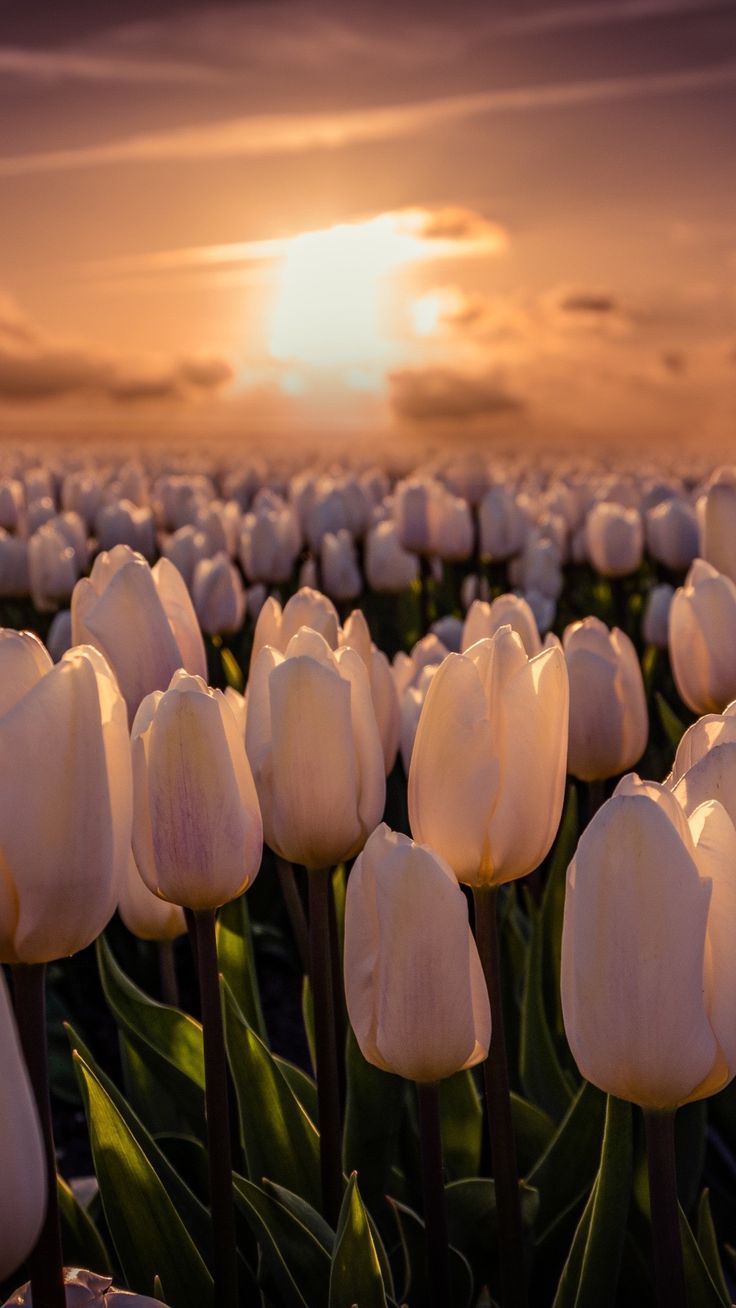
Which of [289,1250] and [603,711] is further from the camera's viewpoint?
[603,711]

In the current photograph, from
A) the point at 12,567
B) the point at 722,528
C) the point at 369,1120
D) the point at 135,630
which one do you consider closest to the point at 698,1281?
the point at 369,1120

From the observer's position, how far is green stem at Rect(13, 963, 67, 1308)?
110cm

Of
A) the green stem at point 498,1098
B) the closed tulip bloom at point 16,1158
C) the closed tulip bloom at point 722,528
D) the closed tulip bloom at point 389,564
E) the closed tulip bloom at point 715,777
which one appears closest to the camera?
the closed tulip bloom at point 16,1158

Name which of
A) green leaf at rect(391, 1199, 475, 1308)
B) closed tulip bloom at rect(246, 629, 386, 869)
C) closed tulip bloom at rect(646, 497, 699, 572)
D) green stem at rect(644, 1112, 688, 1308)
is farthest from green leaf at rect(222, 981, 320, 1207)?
closed tulip bloom at rect(646, 497, 699, 572)

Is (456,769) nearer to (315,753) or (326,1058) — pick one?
(315,753)

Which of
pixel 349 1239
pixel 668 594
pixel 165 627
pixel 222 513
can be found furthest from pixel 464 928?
pixel 222 513

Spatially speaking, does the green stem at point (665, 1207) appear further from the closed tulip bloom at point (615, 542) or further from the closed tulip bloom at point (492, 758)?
the closed tulip bloom at point (615, 542)

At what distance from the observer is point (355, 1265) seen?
135 cm

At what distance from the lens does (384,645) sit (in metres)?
5.67

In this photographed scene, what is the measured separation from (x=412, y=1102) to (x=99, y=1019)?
1.89 meters

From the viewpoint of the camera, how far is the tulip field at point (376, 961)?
105 centimetres

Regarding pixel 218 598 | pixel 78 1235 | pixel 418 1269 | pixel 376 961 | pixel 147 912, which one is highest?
pixel 218 598

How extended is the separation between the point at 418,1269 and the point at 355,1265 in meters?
0.45

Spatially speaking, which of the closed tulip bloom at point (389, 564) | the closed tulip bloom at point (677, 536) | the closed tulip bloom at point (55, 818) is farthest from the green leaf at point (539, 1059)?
the closed tulip bloom at point (389, 564)
